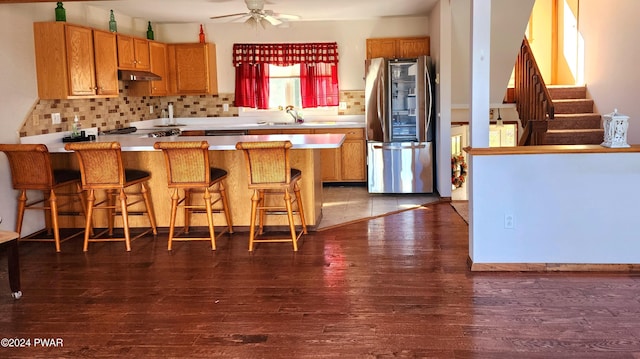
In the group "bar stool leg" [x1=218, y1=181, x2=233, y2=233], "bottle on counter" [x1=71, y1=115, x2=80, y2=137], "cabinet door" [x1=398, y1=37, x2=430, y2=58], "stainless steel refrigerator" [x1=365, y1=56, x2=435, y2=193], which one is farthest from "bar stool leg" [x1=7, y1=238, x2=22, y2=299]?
"cabinet door" [x1=398, y1=37, x2=430, y2=58]

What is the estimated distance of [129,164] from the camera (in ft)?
18.1

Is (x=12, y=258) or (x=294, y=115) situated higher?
(x=294, y=115)

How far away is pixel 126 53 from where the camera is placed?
669cm

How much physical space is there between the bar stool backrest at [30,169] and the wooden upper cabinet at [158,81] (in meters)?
2.59

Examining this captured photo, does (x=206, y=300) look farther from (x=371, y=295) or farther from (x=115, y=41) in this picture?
(x=115, y=41)

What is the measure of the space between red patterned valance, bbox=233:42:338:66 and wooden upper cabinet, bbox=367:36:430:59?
22.5 inches

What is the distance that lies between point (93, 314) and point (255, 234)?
6.63ft

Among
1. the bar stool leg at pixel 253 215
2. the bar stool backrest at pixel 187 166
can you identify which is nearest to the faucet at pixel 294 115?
the bar stool leg at pixel 253 215

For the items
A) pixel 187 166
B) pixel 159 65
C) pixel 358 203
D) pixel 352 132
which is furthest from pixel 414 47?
pixel 187 166

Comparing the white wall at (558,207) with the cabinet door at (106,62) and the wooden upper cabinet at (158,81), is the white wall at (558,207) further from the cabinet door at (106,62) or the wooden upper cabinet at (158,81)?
the wooden upper cabinet at (158,81)

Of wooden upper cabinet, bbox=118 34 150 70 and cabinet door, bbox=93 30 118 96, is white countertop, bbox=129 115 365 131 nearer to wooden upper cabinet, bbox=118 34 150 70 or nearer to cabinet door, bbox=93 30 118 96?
wooden upper cabinet, bbox=118 34 150 70

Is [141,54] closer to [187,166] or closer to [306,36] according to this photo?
[306,36]

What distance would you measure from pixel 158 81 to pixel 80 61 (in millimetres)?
2034

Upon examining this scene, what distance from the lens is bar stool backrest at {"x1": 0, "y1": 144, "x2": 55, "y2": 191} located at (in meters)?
4.91
